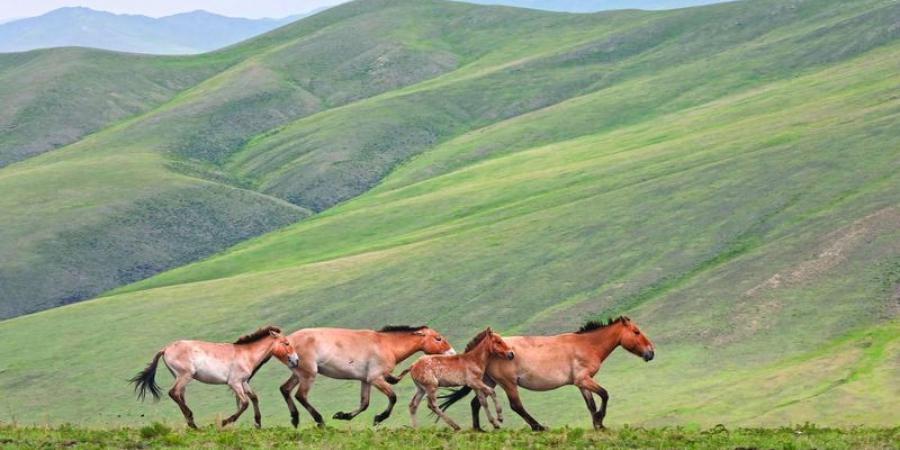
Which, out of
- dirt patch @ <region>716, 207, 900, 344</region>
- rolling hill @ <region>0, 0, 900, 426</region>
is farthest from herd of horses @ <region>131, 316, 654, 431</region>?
dirt patch @ <region>716, 207, 900, 344</region>

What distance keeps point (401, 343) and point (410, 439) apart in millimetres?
5311

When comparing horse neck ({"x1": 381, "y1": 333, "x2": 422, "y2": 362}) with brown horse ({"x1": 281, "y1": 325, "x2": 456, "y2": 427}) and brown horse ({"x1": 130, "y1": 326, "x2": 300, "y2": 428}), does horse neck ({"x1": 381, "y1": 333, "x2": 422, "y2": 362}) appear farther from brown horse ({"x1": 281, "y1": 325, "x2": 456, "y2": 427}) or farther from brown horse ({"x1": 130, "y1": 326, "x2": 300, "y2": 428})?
brown horse ({"x1": 130, "y1": 326, "x2": 300, "y2": 428})

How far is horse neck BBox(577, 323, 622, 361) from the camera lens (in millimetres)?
26859

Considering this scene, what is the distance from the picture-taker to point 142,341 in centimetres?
7706

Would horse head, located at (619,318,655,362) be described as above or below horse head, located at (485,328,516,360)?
below

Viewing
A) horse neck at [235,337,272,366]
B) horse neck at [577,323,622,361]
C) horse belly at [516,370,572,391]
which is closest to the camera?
horse belly at [516,370,572,391]

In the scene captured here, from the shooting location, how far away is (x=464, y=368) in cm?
2602

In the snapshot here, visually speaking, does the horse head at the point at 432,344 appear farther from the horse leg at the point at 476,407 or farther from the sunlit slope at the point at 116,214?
the sunlit slope at the point at 116,214

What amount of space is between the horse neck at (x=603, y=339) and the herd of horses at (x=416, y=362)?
22 mm

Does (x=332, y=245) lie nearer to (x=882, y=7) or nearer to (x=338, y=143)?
(x=338, y=143)

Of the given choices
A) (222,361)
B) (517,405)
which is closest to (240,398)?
(222,361)

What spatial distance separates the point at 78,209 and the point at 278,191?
91.6 ft

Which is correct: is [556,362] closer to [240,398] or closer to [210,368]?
[240,398]

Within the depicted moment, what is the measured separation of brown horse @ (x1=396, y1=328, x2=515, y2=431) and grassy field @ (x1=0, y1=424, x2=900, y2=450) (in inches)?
68.2
